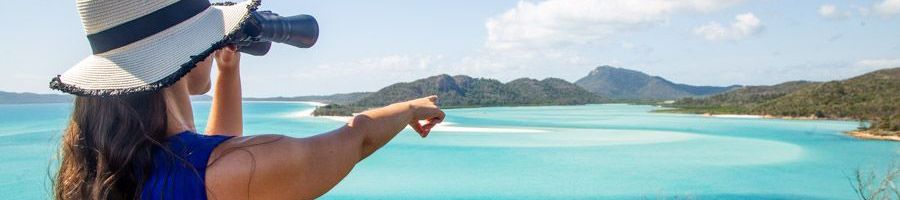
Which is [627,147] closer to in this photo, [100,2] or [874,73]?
[100,2]

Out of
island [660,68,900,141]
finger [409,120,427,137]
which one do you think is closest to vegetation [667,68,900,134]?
island [660,68,900,141]

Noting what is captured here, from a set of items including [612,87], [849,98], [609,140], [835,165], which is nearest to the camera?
[835,165]

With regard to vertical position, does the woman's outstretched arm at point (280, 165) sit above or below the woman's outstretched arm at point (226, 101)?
below

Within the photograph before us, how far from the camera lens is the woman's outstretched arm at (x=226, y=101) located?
0.89m

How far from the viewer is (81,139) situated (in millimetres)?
630

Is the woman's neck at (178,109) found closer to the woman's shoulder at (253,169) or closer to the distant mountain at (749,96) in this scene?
the woman's shoulder at (253,169)

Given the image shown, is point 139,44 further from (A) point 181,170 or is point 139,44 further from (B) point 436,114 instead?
(B) point 436,114

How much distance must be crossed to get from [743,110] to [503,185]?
34324mm

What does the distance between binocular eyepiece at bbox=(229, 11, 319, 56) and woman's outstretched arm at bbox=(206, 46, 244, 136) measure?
37mm

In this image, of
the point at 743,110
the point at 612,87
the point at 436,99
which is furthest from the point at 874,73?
the point at 612,87

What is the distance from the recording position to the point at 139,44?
61cm

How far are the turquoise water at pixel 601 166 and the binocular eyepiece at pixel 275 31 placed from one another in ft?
27.8

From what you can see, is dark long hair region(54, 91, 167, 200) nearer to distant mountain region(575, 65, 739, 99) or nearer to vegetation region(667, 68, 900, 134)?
vegetation region(667, 68, 900, 134)

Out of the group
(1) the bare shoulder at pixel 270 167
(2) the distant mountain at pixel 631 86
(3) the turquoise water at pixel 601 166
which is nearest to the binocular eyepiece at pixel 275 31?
(1) the bare shoulder at pixel 270 167
